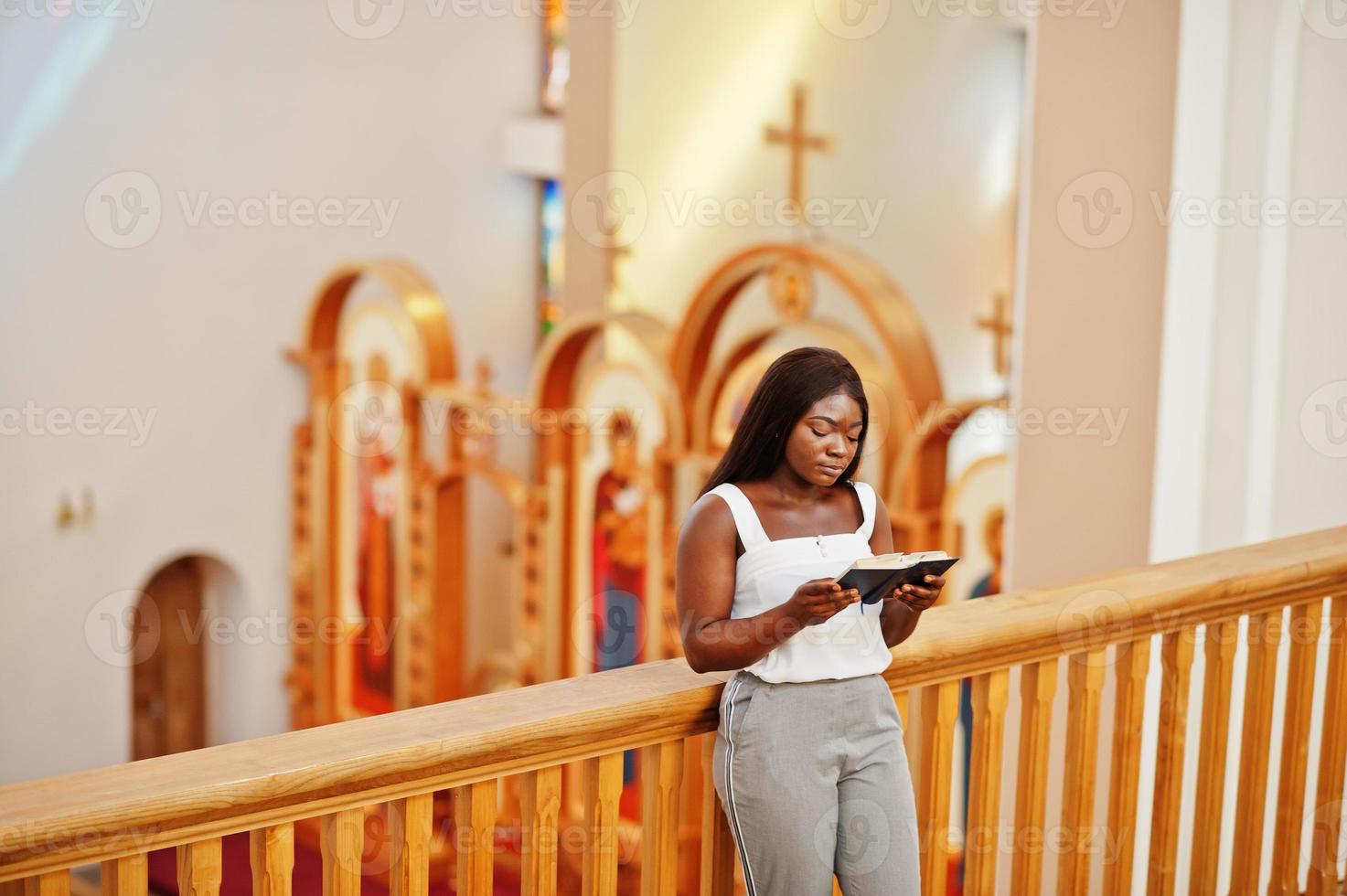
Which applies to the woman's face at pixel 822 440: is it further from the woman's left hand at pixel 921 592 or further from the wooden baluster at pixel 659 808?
the wooden baluster at pixel 659 808

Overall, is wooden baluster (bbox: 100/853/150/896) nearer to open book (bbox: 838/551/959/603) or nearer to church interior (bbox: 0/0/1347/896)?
open book (bbox: 838/551/959/603)

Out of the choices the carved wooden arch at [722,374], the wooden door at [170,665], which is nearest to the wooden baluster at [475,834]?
the carved wooden arch at [722,374]

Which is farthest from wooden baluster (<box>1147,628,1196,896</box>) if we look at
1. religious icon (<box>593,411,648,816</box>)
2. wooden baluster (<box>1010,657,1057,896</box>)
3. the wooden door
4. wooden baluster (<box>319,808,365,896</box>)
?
the wooden door

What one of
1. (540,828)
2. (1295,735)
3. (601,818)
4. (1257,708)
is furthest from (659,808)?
(1295,735)

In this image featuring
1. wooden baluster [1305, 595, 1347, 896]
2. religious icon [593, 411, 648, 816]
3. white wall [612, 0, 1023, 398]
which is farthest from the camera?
white wall [612, 0, 1023, 398]

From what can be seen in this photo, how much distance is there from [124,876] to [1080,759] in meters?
1.74

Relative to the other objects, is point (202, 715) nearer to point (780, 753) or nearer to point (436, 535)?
point (436, 535)

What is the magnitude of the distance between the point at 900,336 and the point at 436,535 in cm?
379

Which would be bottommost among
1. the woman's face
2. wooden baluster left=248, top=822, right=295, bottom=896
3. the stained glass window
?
wooden baluster left=248, top=822, right=295, bottom=896

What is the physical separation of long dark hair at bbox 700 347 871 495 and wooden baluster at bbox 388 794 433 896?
2.12ft

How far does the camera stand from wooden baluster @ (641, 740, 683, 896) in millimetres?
2365

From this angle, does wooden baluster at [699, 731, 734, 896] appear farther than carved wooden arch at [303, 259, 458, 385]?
No

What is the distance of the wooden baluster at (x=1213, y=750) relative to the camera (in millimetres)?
2947

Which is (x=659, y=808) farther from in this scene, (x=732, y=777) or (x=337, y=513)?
(x=337, y=513)
